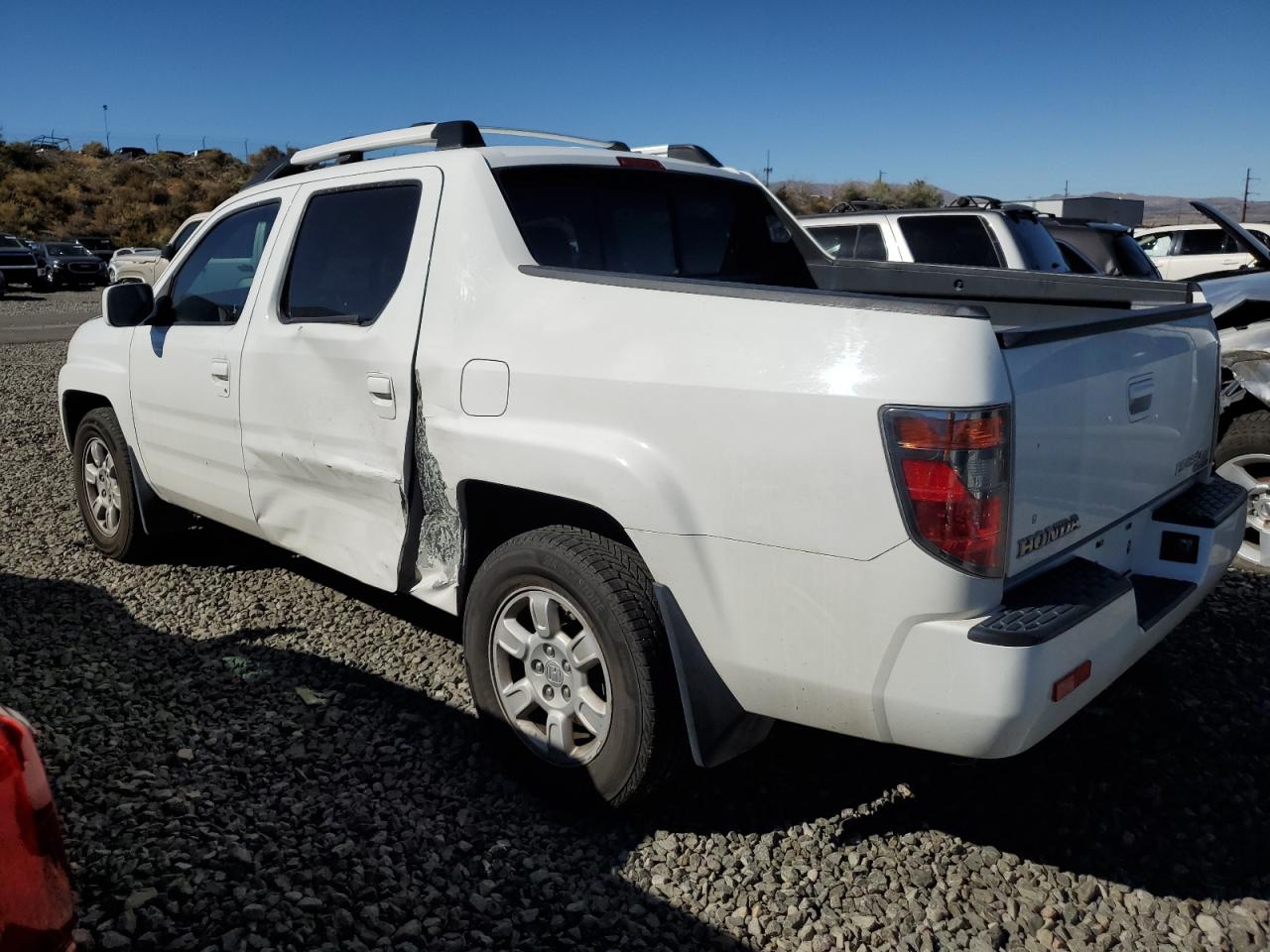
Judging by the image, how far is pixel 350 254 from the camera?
3824 mm

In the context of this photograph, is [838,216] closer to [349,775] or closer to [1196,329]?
[1196,329]

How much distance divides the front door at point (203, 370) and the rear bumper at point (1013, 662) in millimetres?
2996

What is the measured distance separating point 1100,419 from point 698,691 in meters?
1.26

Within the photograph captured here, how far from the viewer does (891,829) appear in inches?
123

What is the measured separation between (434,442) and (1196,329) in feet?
8.05

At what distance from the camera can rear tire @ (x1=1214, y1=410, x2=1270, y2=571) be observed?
17.4 ft

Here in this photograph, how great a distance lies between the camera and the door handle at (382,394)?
134 inches

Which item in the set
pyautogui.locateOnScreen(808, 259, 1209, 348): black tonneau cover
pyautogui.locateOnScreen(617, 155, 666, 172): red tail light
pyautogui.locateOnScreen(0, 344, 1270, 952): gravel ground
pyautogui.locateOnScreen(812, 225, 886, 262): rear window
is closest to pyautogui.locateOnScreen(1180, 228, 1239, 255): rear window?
pyautogui.locateOnScreen(812, 225, 886, 262): rear window

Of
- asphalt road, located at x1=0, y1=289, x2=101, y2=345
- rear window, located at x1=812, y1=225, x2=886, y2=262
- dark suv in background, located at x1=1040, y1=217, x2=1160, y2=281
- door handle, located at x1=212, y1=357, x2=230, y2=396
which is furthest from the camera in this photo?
asphalt road, located at x1=0, y1=289, x2=101, y2=345

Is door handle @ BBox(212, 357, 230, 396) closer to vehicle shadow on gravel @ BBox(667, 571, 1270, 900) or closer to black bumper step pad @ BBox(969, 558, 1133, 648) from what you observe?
vehicle shadow on gravel @ BBox(667, 571, 1270, 900)

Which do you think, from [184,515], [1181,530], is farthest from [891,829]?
[184,515]

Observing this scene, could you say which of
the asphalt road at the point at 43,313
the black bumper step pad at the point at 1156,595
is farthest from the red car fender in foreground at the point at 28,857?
the asphalt road at the point at 43,313

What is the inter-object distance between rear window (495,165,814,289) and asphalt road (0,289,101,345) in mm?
16997

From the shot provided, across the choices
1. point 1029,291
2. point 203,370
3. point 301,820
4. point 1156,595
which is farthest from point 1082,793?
point 203,370
